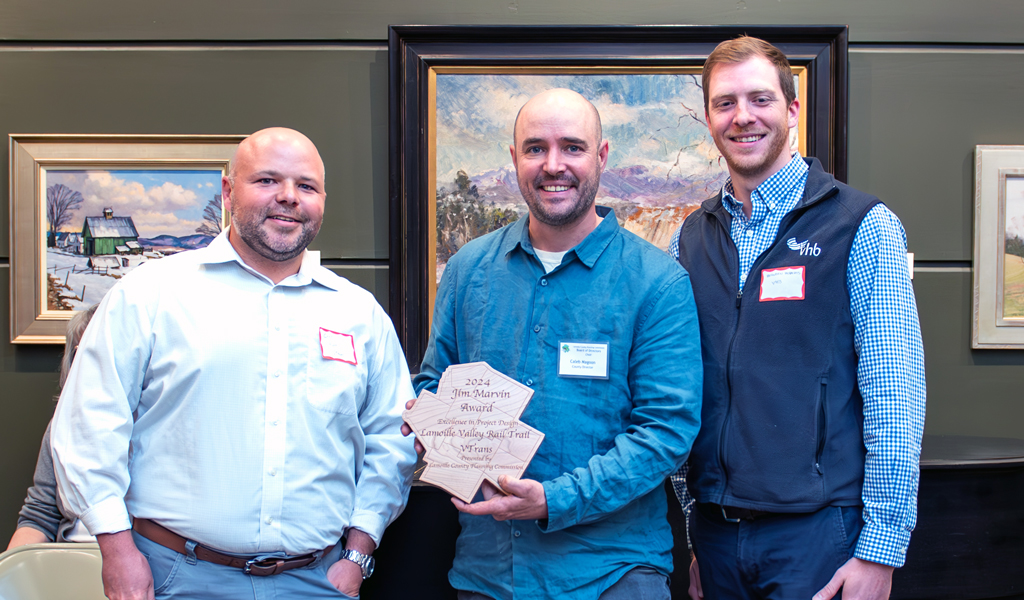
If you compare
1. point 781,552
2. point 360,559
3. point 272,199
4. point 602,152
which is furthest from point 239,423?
point 781,552

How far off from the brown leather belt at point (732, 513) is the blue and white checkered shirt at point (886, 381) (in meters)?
0.23

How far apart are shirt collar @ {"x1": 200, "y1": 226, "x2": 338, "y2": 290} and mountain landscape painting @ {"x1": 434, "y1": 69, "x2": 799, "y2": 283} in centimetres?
76

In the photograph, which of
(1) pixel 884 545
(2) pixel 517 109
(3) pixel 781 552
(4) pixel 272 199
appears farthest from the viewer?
(2) pixel 517 109

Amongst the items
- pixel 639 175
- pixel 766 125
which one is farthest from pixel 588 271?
pixel 639 175

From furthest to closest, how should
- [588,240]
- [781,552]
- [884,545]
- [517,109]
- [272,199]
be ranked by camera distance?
[517,109] < [272,199] < [588,240] < [781,552] < [884,545]

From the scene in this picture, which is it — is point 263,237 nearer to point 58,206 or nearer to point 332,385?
point 332,385

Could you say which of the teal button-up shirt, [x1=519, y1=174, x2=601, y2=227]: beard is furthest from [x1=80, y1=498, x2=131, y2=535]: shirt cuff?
[x1=519, y1=174, x2=601, y2=227]: beard

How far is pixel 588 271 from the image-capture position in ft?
5.46

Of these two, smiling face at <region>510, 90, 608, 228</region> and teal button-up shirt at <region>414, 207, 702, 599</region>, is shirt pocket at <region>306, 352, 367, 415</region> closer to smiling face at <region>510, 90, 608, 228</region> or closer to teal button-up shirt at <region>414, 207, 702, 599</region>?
teal button-up shirt at <region>414, 207, 702, 599</region>

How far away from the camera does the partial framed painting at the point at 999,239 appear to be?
2.61m

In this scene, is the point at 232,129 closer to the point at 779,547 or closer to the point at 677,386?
the point at 677,386

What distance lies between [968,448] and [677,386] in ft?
4.73

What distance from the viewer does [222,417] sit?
163cm

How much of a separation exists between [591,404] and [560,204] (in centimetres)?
53
